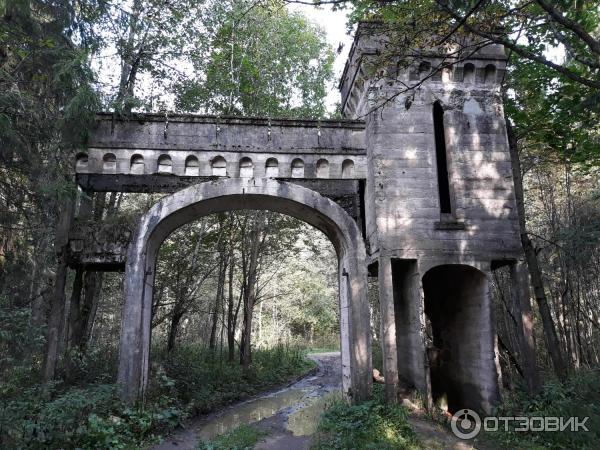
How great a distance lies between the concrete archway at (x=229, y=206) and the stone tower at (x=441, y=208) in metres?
0.51

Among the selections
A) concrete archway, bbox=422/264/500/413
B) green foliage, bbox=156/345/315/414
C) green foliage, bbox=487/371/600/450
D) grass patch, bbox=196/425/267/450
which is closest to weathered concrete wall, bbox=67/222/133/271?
green foliage, bbox=156/345/315/414

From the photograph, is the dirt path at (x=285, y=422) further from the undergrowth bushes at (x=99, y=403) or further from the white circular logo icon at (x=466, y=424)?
the undergrowth bushes at (x=99, y=403)

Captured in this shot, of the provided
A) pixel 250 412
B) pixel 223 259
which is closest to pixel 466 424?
pixel 250 412

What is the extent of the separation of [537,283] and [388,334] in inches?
151

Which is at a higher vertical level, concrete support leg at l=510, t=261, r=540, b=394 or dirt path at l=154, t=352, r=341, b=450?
concrete support leg at l=510, t=261, r=540, b=394

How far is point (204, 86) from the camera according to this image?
1397cm

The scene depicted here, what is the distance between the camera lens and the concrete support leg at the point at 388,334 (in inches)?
318

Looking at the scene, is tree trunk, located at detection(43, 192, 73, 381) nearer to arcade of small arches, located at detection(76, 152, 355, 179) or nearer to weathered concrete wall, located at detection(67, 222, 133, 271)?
weathered concrete wall, located at detection(67, 222, 133, 271)

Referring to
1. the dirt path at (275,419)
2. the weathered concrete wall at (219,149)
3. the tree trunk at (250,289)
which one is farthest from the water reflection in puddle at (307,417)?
the weathered concrete wall at (219,149)

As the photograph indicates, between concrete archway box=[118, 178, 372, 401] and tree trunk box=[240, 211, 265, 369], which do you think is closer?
concrete archway box=[118, 178, 372, 401]

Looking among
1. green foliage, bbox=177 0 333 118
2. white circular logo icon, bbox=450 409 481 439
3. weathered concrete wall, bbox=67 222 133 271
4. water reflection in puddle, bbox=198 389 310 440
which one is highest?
green foliage, bbox=177 0 333 118

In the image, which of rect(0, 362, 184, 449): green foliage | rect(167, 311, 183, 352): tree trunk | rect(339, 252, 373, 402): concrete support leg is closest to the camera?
rect(0, 362, 184, 449): green foliage

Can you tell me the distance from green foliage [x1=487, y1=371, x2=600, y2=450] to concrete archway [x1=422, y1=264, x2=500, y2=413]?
53 cm

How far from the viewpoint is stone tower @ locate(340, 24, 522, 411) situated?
337 inches
